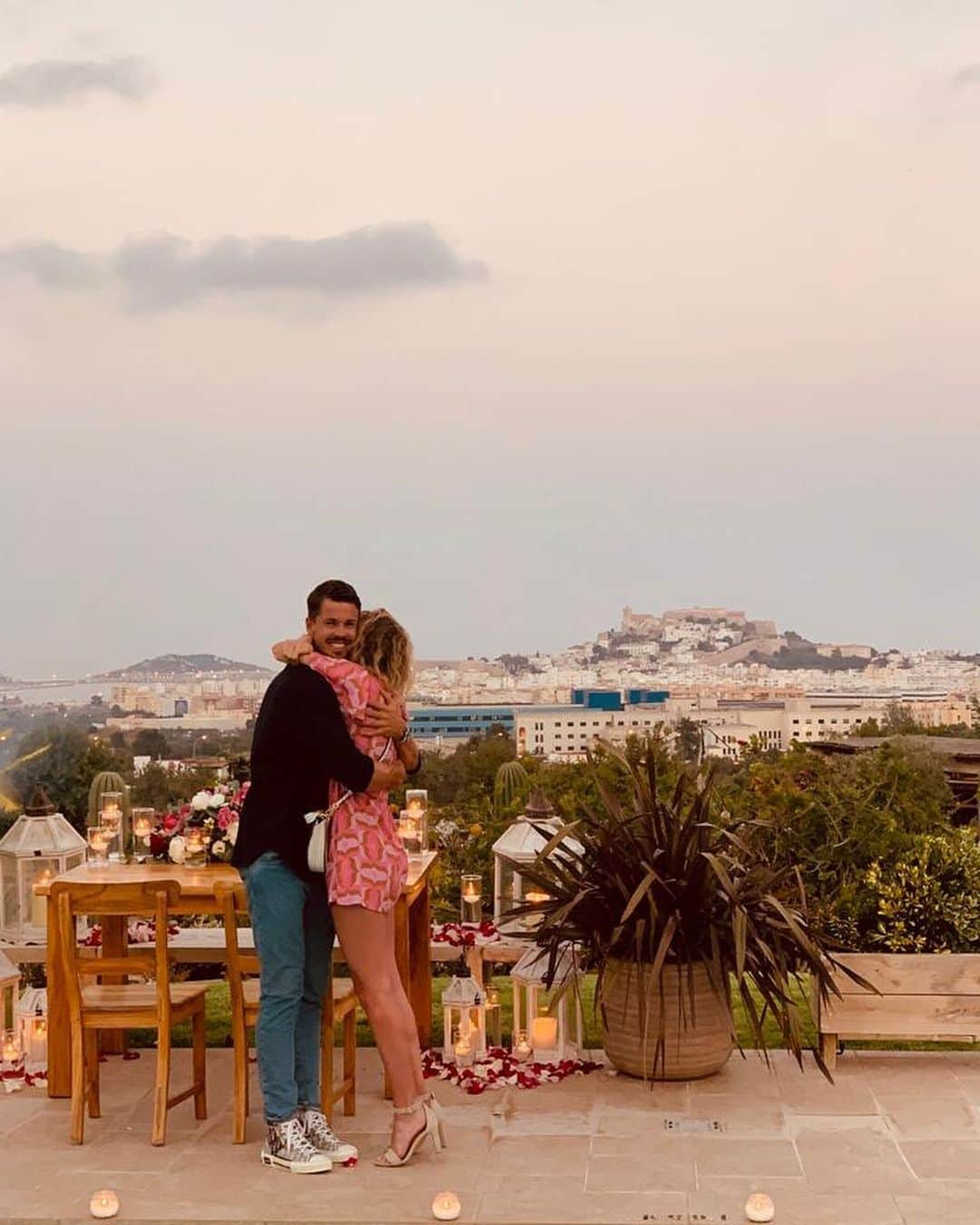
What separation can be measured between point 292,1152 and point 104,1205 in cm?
57

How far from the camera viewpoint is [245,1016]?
4.35 m

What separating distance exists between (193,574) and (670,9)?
14882 millimetres

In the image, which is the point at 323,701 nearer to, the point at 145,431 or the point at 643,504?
the point at 145,431

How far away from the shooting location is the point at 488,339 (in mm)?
29828

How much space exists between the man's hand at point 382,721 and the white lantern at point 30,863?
1.95 m

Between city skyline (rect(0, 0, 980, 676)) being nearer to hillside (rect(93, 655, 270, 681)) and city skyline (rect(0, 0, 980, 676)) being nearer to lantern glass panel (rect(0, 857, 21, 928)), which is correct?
hillside (rect(93, 655, 270, 681))

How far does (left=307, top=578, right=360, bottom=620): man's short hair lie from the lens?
421 centimetres

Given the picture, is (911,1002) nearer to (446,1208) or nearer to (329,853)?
(446,1208)

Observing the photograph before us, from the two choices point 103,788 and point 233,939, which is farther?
point 103,788

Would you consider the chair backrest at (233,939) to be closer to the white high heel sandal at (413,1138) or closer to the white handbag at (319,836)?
the white handbag at (319,836)

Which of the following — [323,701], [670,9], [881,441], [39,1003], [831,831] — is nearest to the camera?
[323,701]

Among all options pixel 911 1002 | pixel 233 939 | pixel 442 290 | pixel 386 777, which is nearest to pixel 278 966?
pixel 233 939

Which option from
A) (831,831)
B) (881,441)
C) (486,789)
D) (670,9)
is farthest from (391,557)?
(831,831)

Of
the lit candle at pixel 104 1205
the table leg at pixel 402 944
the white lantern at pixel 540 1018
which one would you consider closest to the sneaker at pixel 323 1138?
the table leg at pixel 402 944
